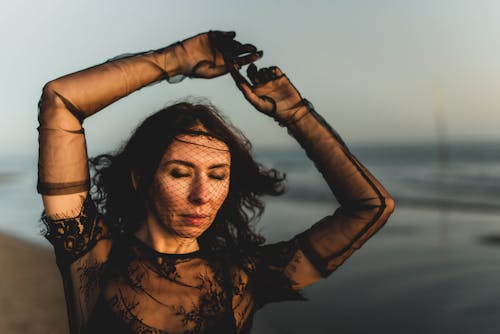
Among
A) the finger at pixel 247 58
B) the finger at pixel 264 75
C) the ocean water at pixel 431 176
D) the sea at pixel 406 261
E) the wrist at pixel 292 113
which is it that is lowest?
the ocean water at pixel 431 176

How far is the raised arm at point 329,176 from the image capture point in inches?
71.8

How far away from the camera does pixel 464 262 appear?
7.64m

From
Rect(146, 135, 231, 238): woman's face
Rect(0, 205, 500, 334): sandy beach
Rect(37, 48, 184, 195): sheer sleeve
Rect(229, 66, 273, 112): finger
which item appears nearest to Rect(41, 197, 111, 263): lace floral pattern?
Rect(37, 48, 184, 195): sheer sleeve

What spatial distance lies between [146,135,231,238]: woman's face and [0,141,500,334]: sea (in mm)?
383

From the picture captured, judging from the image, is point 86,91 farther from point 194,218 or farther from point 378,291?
point 378,291

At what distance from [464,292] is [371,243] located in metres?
1.81

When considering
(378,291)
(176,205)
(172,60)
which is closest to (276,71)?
(172,60)

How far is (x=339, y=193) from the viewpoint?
1854mm

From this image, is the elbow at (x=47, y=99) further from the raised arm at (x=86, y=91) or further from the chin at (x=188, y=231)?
the chin at (x=188, y=231)

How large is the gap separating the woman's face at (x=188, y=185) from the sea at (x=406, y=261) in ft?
1.26

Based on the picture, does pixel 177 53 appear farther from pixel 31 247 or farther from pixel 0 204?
pixel 0 204

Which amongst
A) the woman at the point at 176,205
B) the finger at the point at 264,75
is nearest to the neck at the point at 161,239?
the woman at the point at 176,205

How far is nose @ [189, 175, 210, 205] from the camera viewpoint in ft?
5.69

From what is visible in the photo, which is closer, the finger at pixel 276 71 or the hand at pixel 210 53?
the hand at pixel 210 53
